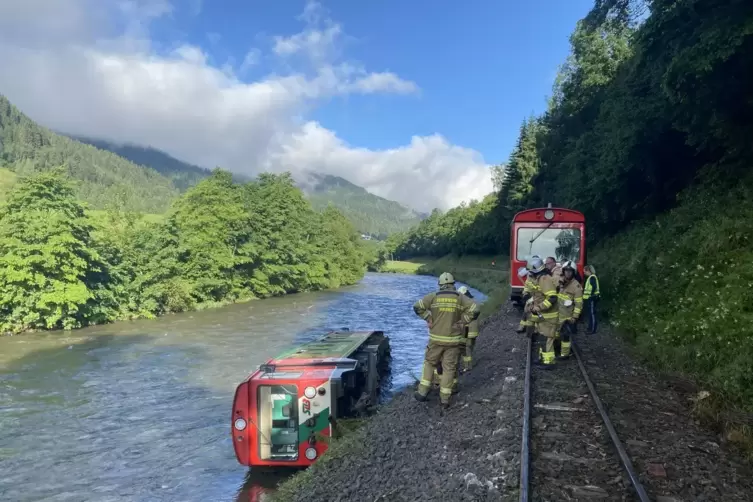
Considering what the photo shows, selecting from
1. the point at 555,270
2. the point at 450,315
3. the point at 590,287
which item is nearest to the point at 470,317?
the point at 450,315

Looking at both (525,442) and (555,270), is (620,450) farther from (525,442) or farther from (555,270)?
(555,270)

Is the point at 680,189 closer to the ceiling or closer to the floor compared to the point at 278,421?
closer to the ceiling

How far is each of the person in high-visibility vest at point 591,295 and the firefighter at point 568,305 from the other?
88.7 inches

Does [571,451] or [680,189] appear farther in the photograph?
[680,189]

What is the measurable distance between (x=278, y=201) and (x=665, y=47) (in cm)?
4783

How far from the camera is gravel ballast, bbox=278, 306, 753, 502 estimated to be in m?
6.05

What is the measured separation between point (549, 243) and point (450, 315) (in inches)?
382

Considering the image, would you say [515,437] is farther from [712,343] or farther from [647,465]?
[712,343]

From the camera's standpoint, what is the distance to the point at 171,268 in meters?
38.5

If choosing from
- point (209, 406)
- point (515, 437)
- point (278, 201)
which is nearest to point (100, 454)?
point (209, 406)

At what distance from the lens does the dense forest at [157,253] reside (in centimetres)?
2758

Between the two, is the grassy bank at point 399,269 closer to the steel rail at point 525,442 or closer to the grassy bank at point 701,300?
the grassy bank at point 701,300

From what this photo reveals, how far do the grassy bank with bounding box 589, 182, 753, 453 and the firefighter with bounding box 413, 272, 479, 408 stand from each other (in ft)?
12.3

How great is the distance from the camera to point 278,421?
1041cm
